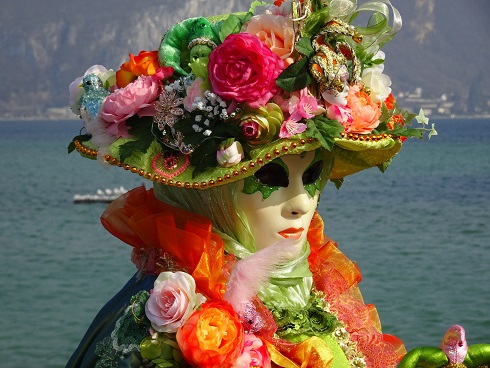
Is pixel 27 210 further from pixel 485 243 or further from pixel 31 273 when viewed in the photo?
pixel 485 243

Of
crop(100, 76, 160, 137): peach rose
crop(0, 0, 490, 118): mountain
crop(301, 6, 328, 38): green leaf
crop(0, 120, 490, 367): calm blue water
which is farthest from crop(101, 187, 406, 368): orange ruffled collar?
crop(0, 0, 490, 118): mountain

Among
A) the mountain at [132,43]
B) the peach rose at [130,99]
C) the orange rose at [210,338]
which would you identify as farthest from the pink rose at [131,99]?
the mountain at [132,43]

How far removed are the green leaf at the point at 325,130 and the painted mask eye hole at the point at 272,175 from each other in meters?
0.16

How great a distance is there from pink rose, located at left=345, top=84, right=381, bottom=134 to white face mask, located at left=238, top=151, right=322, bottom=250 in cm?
14

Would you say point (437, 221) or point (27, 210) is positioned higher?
point (437, 221)

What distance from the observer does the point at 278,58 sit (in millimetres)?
2496

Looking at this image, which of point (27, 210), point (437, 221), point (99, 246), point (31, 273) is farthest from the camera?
point (27, 210)

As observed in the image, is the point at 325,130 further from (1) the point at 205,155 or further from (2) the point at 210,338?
(2) the point at 210,338

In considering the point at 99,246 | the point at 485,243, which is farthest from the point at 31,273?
the point at 485,243

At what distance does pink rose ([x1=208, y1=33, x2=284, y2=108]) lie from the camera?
2.44 m

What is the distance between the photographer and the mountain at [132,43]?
92750 millimetres

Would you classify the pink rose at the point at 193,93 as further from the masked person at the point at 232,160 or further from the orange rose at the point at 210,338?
the orange rose at the point at 210,338

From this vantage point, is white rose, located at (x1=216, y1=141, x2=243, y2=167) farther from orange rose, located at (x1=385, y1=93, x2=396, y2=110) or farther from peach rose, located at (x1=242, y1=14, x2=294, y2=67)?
orange rose, located at (x1=385, y1=93, x2=396, y2=110)

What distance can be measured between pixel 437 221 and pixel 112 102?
1304cm
